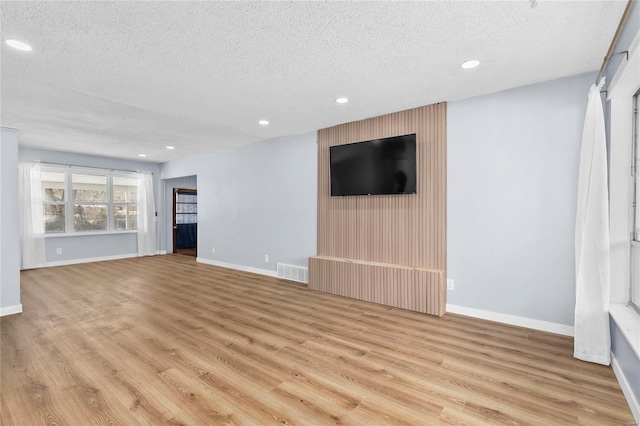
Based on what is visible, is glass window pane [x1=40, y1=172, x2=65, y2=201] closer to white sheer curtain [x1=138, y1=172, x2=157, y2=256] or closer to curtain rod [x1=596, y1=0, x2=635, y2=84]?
white sheer curtain [x1=138, y1=172, x2=157, y2=256]

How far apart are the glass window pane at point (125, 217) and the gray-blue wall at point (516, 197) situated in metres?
7.86

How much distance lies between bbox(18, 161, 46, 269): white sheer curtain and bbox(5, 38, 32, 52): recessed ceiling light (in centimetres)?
536

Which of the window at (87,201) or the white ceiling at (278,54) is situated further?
the window at (87,201)

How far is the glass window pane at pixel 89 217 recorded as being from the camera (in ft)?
23.1

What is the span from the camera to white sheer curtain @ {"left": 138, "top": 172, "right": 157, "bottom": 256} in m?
7.98

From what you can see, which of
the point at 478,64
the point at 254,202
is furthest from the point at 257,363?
the point at 254,202

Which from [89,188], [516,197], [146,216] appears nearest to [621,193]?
[516,197]

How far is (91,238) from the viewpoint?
23.7 ft

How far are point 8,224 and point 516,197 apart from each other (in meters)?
6.00

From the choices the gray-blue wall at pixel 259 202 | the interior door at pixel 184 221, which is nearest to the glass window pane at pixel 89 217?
the interior door at pixel 184 221

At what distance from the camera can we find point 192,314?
3.58 m

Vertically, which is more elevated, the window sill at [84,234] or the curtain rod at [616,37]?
the curtain rod at [616,37]

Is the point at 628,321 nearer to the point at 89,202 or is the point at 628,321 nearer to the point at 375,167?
the point at 375,167

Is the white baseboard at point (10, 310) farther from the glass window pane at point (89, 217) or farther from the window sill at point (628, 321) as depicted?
the window sill at point (628, 321)
